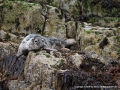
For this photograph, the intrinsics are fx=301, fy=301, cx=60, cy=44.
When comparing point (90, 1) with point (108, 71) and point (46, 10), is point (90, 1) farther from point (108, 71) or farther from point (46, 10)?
point (108, 71)

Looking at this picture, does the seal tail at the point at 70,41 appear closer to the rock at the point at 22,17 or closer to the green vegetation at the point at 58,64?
the rock at the point at 22,17

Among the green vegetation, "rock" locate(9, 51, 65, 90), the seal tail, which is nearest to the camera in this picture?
"rock" locate(9, 51, 65, 90)

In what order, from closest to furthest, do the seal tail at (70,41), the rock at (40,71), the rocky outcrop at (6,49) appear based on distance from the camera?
the rock at (40,71) → the rocky outcrop at (6,49) → the seal tail at (70,41)

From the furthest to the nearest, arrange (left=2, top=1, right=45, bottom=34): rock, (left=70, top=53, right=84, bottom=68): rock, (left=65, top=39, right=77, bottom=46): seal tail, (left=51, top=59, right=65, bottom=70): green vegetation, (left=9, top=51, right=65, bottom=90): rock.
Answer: (left=2, top=1, right=45, bottom=34): rock, (left=65, top=39, right=77, bottom=46): seal tail, (left=70, top=53, right=84, bottom=68): rock, (left=51, top=59, right=65, bottom=70): green vegetation, (left=9, top=51, right=65, bottom=90): rock

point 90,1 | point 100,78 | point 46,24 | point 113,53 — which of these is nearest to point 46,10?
point 46,24

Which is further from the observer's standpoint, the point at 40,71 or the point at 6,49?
the point at 6,49

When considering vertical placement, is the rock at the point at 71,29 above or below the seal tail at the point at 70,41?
above

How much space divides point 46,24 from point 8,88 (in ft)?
20.6

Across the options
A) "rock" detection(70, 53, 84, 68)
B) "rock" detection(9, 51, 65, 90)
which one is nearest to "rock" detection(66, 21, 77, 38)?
"rock" detection(70, 53, 84, 68)

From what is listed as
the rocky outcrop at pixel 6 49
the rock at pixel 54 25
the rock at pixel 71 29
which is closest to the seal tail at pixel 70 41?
the rock at pixel 71 29

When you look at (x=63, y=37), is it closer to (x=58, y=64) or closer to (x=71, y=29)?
(x=71, y=29)

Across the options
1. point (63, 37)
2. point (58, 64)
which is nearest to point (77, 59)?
point (58, 64)

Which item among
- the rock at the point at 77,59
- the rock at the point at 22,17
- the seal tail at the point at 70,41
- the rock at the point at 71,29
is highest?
the rock at the point at 22,17

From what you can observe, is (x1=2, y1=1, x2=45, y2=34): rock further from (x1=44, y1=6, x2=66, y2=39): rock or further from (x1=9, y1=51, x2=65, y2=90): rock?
(x1=9, y1=51, x2=65, y2=90): rock
